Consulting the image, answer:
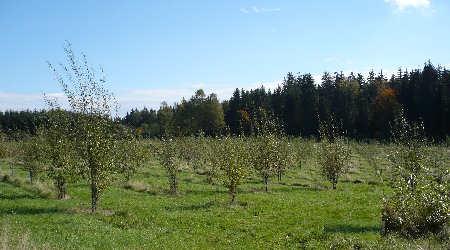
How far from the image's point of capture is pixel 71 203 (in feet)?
89.4

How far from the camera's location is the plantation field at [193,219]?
16.9 m

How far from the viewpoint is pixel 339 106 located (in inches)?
3991

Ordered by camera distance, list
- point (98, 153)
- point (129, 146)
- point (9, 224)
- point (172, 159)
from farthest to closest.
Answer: point (129, 146) < point (172, 159) < point (98, 153) < point (9, 224)

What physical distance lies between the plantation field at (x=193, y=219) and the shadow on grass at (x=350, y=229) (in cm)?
4

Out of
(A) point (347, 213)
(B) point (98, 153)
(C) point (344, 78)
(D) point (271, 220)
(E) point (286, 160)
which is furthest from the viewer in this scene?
(C) point (344, 78)

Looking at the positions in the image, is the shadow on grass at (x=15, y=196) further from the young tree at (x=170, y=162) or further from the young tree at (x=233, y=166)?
the young tree at (x=233, y=166)

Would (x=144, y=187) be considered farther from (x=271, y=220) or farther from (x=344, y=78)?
(x=344, y=78)

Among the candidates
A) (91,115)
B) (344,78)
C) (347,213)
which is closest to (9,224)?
(91,115)

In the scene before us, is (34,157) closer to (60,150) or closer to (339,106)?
(60,150)

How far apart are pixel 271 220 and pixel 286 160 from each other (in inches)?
790

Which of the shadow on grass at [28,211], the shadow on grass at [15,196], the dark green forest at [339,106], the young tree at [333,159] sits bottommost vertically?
the shadow on grass at [28,211]

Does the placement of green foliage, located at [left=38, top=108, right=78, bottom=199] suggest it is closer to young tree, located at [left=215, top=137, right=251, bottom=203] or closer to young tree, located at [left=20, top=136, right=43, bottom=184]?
young tree, located at [left=20, top=136, right=43, bottom=184]

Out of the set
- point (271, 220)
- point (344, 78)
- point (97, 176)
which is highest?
point (344, 78)

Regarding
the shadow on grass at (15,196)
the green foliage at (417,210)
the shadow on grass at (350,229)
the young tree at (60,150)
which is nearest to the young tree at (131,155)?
the young tree at (60,150)
